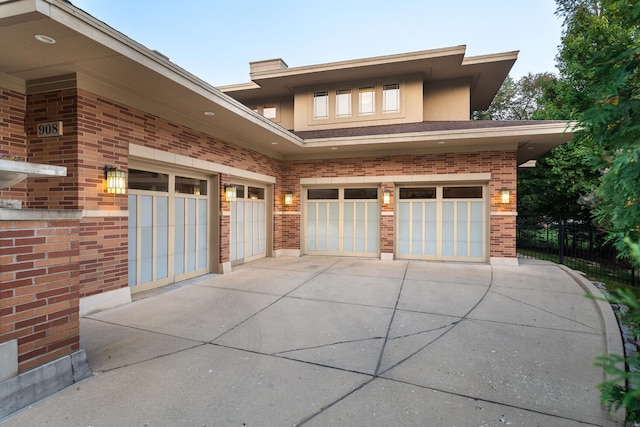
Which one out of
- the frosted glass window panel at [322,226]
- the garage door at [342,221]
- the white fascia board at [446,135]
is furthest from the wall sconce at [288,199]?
the white fascia board at [446,135]

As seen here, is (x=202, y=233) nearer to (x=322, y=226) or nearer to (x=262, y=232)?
(x=262, y=232)

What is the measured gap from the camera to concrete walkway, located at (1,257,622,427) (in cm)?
262

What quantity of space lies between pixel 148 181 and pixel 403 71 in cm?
913

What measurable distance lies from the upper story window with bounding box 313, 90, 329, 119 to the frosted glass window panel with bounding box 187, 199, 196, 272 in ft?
21.7

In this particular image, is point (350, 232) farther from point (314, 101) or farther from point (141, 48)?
point (141, 48)

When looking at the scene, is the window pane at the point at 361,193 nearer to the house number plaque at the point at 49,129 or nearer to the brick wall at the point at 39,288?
the house number plaque at the point at 49,129

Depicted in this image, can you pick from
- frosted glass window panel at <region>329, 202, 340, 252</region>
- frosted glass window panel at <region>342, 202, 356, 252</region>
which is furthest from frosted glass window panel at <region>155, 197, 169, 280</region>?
frosted glass window panel at <region>342, 202, 356, 252</region>

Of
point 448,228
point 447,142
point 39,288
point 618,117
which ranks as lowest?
point 39,288

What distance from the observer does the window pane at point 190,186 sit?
7144mm

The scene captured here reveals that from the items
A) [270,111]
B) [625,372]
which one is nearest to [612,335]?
[625,372]

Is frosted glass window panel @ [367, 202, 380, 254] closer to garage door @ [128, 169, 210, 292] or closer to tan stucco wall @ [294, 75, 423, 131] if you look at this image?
tan stucco wall @ [294, 75, 423, 131]

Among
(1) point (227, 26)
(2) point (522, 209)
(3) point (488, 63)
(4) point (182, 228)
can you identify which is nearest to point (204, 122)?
(4) point (182, 228)

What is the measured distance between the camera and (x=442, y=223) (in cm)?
998

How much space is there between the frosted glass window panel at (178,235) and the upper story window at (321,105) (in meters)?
6.93
